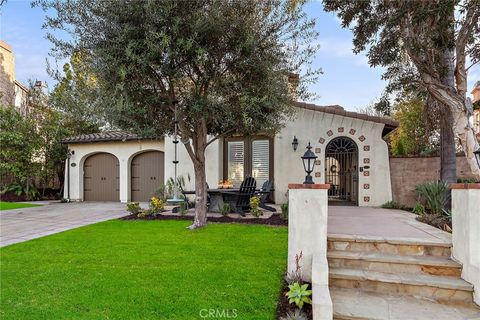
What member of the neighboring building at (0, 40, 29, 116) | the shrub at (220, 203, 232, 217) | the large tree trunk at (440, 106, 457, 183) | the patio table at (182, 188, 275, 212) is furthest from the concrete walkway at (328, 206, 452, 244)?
the neighboring building at (0, 40, 29, 116)

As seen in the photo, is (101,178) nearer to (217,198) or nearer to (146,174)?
(146,174)

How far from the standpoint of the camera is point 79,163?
1532 centimetres

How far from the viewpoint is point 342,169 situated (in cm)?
1135

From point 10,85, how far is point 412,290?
2285 cm

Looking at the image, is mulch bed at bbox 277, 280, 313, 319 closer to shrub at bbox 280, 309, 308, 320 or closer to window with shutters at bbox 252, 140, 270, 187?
shrub at bbox 280, 309, 308, 320

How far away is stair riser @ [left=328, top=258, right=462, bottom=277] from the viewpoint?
399 centimetres

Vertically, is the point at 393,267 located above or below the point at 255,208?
below

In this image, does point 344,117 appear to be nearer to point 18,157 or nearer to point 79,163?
point 79,163

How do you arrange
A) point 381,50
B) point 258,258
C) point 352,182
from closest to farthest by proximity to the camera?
point 258,258 < point 381,50 < point 352,182

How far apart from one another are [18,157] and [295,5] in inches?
573

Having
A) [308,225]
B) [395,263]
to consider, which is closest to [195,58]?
[308,225]

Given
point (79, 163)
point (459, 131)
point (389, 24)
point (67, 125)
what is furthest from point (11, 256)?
point (67, 125)

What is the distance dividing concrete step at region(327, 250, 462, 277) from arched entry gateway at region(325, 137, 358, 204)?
664cm

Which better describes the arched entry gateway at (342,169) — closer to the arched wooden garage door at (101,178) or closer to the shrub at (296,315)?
the shrub at (296,315)
